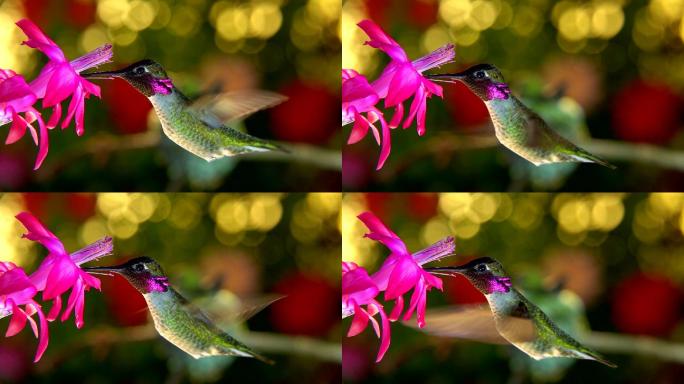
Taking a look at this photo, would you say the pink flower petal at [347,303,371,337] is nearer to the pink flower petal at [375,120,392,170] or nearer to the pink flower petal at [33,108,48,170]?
the pink flower petal at [375,120,392,170]

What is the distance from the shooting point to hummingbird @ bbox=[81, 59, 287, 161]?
7.04 ft

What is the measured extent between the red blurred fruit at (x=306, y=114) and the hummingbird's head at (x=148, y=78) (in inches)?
6.9

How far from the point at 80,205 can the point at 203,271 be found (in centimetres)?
22

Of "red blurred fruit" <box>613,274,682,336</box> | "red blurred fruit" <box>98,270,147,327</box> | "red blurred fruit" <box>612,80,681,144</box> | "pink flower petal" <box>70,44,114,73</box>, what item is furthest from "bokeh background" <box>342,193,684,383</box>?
"pink flower petal" <box>70,44,114,73</box>

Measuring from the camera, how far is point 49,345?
2.17 meters

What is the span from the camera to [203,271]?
2154 millimetres

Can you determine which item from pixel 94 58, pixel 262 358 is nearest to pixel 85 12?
pixel 94 58

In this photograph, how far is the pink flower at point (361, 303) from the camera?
2.16 m

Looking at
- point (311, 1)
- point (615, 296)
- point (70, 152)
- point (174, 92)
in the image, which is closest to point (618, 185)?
point (615, 296)

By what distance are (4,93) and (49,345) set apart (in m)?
0.41

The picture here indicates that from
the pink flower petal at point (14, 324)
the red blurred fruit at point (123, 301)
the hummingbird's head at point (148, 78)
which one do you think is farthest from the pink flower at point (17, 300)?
the hummingbird's head at point (148, 78)

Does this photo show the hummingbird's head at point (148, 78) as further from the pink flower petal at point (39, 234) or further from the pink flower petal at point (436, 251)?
the pink flower petal at point (436, 251)

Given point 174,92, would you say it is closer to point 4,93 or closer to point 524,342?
point 4,93

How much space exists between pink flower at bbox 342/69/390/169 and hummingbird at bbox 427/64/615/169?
147 millimetres
